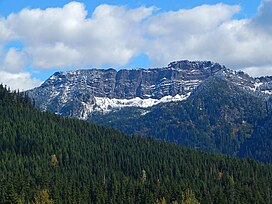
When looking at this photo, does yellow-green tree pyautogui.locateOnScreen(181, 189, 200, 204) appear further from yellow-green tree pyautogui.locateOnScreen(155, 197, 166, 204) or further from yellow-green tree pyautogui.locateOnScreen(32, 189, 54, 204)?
yellow-green tree pyautogui.locateOnScreen(32, 189, 54, 204)

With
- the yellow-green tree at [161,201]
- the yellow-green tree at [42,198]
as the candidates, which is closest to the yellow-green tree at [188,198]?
the yellow-green tree at [161,201]

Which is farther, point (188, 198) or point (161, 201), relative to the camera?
point (188, 198)

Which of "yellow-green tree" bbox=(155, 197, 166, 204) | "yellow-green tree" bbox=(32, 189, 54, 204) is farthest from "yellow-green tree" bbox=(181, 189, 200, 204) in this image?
"yellow-green tree" bbox=(32, 189, 54, 204)

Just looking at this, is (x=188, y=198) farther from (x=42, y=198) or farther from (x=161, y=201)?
(x=42, y=198)

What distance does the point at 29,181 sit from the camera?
192 metres

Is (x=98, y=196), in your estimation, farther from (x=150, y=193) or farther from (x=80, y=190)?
(x=150, y=193)

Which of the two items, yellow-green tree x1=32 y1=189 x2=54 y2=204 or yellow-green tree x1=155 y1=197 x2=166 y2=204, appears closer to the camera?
yellow-green tree x1=32 y1=189 x2=54 y2=204

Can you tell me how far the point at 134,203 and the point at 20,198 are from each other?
44.3 m

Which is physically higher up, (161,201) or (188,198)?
(188,198)

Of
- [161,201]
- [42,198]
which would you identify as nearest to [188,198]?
[161,201]

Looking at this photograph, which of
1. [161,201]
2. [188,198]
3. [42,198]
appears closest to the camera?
[42,198]

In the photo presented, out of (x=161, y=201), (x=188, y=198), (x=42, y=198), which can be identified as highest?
(x=42, y=198)

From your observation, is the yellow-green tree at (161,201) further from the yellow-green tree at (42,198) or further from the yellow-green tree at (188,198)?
the yellow-green tree at (42,198)

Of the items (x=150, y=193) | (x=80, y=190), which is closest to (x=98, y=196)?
(x=80, y=190)
